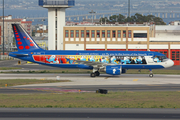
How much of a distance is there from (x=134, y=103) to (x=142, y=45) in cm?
6793

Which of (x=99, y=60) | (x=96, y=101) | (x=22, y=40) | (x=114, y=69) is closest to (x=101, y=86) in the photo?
(x=114, y=69)

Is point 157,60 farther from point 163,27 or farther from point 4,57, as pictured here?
point 4,57

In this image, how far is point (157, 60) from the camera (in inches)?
1998

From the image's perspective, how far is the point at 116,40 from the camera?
307 feet

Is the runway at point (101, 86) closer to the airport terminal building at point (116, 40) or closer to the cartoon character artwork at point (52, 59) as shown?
the cartoon character artwork at point (52, 59)

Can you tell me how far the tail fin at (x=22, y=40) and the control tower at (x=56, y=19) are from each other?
126 feet

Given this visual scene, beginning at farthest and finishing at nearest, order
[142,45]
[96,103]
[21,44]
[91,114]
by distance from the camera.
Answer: [142,45] < [21,44] < [96,103] < [91,114]

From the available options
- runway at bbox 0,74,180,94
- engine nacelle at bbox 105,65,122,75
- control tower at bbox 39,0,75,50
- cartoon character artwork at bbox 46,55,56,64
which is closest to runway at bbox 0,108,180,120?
runway at bbox 0,74,180,94

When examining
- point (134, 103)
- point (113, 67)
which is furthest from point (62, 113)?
point (113, 67)

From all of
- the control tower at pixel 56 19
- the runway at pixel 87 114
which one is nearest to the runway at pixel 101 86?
the runway at pixel 87 114

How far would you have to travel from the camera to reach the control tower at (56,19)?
9138 centimetres

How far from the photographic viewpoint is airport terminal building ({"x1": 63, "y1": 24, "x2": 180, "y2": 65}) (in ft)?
302

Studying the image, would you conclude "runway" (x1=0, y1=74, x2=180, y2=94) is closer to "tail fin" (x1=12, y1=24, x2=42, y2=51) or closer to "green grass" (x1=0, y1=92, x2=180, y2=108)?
"green grass" (x1=0, y1=92, x2=180, y2=108)

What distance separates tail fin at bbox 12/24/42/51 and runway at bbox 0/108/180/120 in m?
30.8
